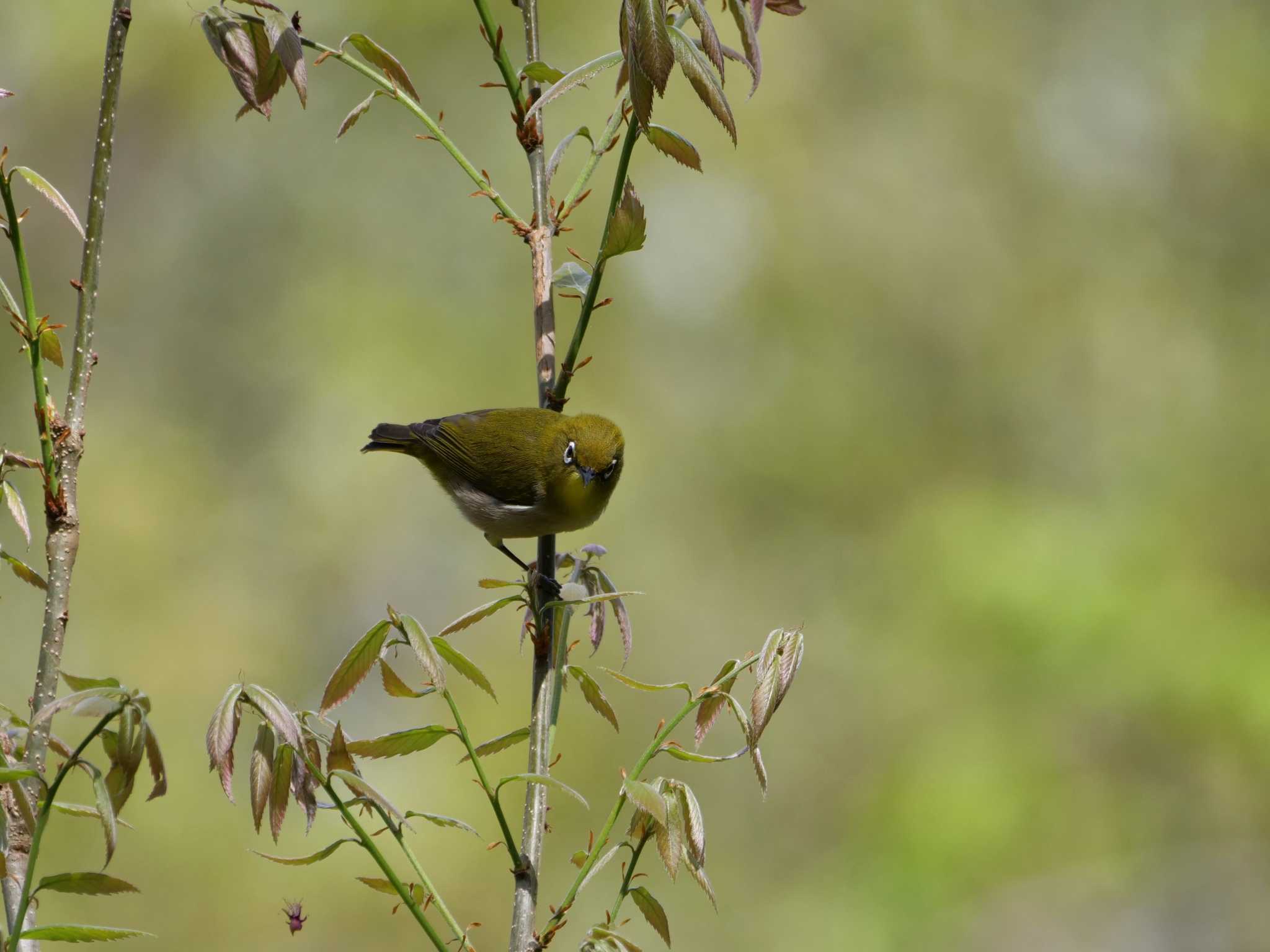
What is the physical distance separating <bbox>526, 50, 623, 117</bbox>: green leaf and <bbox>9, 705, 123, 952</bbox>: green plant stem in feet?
2.32

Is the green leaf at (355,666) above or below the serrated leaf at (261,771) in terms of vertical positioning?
above

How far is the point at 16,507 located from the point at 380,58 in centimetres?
69

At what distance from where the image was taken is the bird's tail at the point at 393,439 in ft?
10.0

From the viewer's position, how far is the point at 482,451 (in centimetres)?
288

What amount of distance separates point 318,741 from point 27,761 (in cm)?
26

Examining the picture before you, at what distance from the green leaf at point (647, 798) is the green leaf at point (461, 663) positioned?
0.59ft

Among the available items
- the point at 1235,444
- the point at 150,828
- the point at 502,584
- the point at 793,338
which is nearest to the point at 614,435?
the point at 502,584

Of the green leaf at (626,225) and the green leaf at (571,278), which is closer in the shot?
the green leaf at (626,225)

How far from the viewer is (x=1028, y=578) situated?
5969mm

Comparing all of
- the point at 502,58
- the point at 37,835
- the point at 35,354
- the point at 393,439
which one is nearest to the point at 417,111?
the point at 502,58

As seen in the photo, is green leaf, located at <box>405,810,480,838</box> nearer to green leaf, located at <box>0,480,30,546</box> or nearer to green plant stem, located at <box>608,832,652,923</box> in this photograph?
green plant stem, located at <box>608,832,652,923</box>

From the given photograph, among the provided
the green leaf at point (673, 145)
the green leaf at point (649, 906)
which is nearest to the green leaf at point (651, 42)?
the green leaf at point (673, 145)

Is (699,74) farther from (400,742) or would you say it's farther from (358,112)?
(400,742)

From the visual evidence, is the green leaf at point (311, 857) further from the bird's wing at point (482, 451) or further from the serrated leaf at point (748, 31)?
the bird's wing at point (482, 451)
